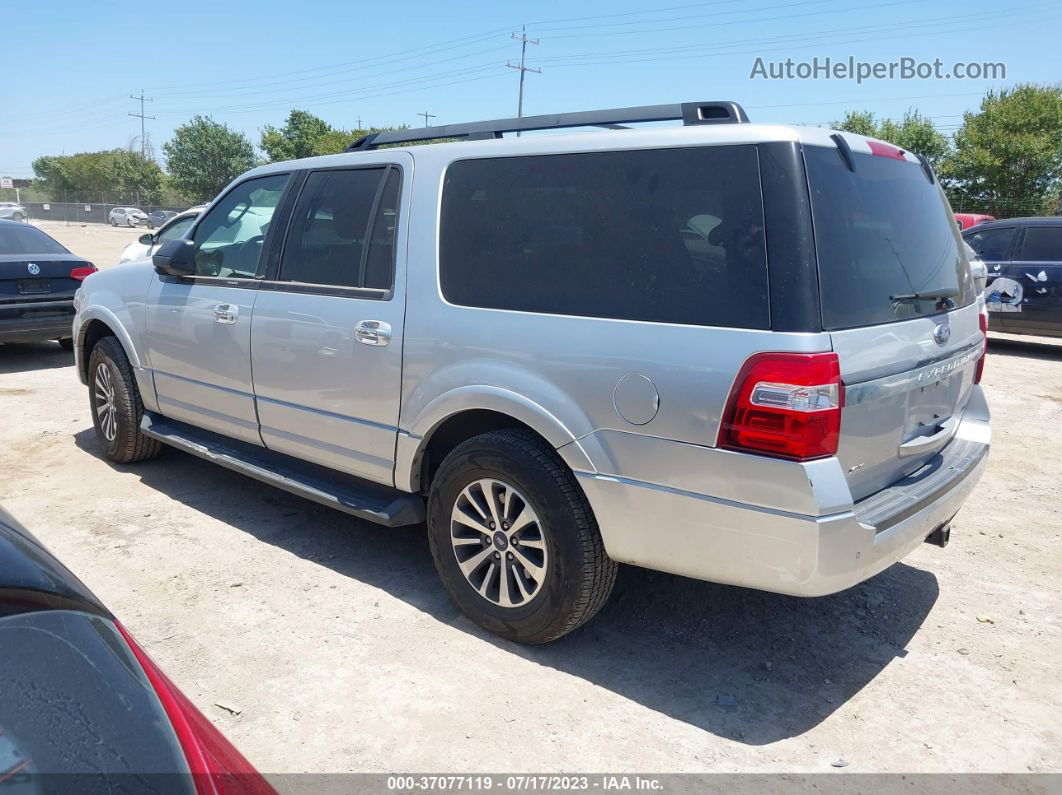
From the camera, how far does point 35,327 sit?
29.5 ft

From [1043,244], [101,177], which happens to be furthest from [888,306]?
[101,177]

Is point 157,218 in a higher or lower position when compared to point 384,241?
lower

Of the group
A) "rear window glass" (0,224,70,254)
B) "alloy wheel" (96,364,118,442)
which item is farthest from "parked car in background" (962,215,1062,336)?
"rear window glass" (0,224,70,254)

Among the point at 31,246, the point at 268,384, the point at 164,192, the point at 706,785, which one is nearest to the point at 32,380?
the point at 31,246

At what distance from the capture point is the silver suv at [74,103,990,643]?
2.74 m

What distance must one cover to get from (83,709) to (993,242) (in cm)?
1205

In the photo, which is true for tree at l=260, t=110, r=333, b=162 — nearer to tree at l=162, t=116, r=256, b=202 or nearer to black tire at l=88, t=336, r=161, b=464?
tree at l=162, t=116, r=256, b=202

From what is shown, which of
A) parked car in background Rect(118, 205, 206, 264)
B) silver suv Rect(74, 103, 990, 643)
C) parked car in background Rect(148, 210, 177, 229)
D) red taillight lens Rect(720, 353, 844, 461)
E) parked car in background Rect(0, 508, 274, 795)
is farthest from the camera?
parked car in background Rect(148, 210, 177, 229)

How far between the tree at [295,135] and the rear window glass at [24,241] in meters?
60.0

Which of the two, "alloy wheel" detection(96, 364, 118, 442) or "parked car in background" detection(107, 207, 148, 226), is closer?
"alloy wheel" detection(96, 364, 118, 442)

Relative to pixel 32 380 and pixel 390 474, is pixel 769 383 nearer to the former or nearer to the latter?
pixel 390 474

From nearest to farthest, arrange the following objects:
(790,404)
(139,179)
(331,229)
→ (790,404) < (331,229) < (139,179)

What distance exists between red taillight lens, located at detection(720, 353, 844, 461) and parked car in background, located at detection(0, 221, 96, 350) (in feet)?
28.5

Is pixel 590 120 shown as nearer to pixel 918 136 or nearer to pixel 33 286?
pixel 33 286
